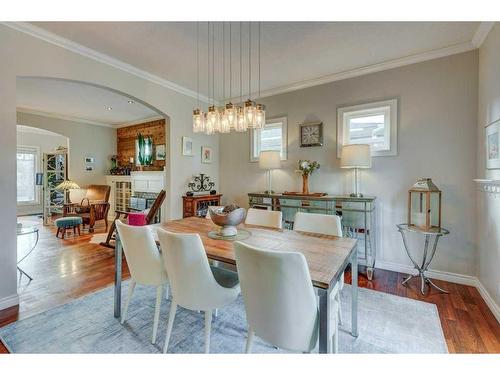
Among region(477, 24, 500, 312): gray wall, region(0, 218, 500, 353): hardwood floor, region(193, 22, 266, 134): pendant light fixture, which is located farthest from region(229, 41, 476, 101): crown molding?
region(0, 218, 500, 353): hardwood floor

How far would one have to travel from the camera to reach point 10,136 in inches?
87.7

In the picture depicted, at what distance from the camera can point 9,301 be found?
2219mm

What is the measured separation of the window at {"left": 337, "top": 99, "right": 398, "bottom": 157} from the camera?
3064mm

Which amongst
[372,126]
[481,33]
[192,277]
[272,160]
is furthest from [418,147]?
[192,277]

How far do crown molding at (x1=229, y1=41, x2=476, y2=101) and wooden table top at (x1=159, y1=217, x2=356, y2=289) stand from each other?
2.45 meters

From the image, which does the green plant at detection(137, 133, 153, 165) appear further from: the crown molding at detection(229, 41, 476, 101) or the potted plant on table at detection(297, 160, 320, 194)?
the potted plant on table at detection(297, 160, 320, 194)

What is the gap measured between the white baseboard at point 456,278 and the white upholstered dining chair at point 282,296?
2.05m

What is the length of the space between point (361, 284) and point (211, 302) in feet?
6.60

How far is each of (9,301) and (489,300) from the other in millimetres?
4468

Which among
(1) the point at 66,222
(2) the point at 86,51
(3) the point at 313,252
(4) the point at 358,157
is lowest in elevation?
(1) the point at 66,222

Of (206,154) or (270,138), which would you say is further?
(206,154)

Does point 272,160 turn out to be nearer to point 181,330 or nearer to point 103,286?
point 181,330
